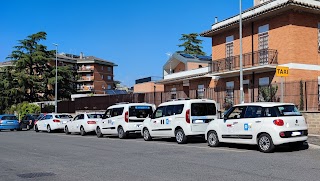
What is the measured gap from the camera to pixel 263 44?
27.3 metres

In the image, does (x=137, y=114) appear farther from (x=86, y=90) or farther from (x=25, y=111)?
(x=86, y=90)

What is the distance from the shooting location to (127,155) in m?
12.6

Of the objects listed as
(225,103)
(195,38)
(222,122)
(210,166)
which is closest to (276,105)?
(222,122)

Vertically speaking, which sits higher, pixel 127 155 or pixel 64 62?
pixel 64 62

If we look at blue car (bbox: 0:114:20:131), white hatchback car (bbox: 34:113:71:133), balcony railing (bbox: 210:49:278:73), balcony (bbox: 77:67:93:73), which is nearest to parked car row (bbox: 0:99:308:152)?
white hatchback car (bbox: 34:113:71:133)

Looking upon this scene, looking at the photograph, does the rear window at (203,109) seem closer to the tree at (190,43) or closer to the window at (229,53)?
the window at (229,53)

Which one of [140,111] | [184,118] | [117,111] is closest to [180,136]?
[184,118]

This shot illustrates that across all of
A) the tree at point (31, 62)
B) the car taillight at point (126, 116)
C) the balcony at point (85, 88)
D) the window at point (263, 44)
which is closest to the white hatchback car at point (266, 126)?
the car taillight at point (126, 116)

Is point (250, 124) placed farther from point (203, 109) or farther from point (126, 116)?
point (126, 116)

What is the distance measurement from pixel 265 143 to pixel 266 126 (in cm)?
59

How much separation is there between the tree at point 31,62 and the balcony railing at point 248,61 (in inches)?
1495

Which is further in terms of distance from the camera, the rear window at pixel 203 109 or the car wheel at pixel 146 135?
the car wheel at pixel 146 135

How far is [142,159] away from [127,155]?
124cm

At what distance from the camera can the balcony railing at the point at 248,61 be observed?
26.1 m
